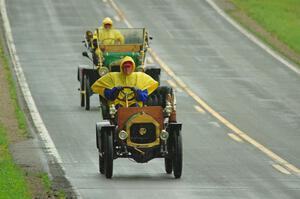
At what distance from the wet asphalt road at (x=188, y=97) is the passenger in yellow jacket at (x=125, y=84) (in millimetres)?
1101

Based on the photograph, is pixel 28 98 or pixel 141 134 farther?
pixel 28 98

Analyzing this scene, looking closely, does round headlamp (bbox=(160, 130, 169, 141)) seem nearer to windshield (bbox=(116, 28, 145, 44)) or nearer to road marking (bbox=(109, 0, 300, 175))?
road marking (bbox=(109, 0, 300, 175))

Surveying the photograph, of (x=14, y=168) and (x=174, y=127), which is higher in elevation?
(x=174, y=127)

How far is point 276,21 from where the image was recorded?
155 ft

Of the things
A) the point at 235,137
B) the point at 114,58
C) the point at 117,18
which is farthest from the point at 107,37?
the point at 117,18

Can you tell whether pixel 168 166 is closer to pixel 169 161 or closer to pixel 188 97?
pixel 169 161

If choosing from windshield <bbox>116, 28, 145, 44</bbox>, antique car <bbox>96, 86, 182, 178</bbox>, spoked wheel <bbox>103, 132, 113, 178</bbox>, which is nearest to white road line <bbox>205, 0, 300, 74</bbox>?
windshield <bbox>116, 28, 145, 44</bbox>

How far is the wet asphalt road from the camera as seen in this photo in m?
17.7

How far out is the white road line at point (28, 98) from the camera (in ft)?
70.5

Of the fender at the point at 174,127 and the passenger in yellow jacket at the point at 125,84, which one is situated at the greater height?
the passenger in yellow jacket at the point at 125,84

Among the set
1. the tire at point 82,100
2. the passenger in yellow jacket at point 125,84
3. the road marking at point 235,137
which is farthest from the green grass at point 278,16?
the passenger in yellow jacket at point 125,84

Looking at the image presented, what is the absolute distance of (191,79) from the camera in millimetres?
34875

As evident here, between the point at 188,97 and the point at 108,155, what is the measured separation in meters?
13.4

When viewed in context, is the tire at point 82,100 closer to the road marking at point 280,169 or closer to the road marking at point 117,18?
the road marking at point 280,169
